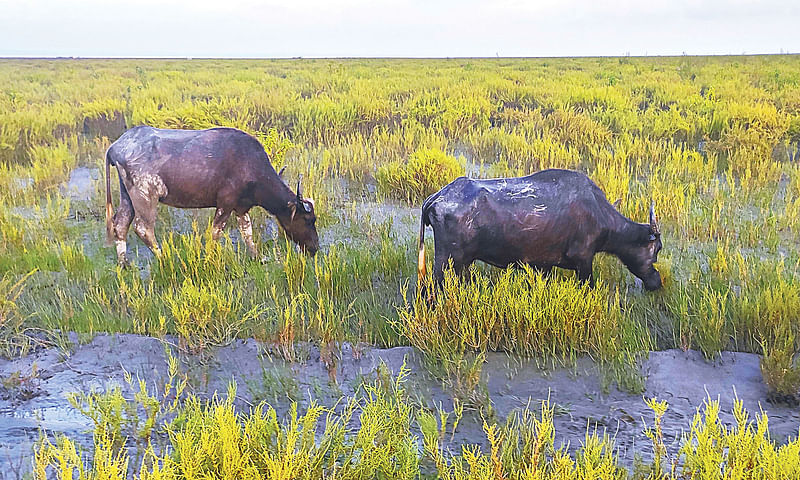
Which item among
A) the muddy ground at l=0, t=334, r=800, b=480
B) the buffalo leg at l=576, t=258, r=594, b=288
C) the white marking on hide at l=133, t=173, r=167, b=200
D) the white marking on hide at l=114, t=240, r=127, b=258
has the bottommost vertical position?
the muddy ground at l=0, t=334, r=800, b=480

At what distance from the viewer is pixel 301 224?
5844 millimetres

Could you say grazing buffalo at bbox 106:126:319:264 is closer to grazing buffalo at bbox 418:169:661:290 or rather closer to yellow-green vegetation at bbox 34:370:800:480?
grazing buffalo at bbox 418:169:661:290

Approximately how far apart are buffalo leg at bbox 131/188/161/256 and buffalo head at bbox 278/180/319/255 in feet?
4.11

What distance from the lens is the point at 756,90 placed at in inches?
598

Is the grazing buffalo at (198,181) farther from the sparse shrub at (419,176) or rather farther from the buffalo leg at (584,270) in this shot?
the buffalo leg at (584,270)

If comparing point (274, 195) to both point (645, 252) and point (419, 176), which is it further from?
point (645, 252)

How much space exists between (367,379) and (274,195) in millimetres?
2642

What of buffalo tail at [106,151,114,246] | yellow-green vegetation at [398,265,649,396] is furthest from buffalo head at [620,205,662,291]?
buffalo tail at [106,151,114,246]

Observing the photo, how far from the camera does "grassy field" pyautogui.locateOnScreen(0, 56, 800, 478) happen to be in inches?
162

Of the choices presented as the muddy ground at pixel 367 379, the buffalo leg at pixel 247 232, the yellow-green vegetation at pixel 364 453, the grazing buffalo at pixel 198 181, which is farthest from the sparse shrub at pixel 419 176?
the yellow-green vegetation at pixel 364 453

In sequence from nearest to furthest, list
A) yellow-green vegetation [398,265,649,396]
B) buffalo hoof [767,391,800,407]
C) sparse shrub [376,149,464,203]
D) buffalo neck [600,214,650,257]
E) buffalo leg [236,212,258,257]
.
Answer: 1. buffalo hoof [767,391,800,407]
2. yellow-green vegetation [398,265,649,396]
3. buffalo neck [600,214,650,257]
4. buffalo leg [236,212,258,257]
5. sparse shrub [376,149,464,203]

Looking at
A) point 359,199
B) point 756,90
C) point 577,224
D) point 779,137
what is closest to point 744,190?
point 779,137

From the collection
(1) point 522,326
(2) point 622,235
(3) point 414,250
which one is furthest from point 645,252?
(3) point 414,250

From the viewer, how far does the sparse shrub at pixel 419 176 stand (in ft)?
25.2
